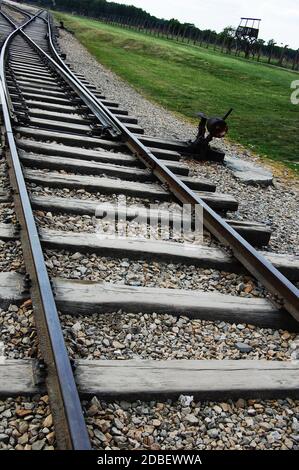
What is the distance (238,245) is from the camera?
383 cm

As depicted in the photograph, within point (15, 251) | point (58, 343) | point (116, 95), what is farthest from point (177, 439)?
point (116, 95)

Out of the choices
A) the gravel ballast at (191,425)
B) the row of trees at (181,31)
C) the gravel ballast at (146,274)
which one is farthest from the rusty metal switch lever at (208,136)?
the row of trees at (181,31)

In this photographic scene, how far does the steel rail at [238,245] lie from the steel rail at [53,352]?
5.17ft

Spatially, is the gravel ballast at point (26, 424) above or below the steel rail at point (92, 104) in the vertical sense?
below

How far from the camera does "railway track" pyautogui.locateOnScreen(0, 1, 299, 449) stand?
92.4 inches

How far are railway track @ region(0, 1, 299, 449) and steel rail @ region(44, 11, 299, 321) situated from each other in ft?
0.03

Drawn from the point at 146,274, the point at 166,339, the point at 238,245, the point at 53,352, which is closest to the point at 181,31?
the point at 238,245

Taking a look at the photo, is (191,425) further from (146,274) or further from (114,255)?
(114,255)

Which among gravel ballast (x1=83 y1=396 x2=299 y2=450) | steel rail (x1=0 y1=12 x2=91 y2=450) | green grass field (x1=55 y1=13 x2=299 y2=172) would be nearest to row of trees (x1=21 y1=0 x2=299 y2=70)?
green grass field (x1=55 y1=13 x2=299 y2=172)

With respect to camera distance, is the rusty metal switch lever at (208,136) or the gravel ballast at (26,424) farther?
the rusty metal switch lever at (208,136)

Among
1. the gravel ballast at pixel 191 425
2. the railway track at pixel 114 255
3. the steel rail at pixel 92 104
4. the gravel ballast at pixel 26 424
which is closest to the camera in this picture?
the gravel ballast at pixel 26 424

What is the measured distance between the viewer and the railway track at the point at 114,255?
2.35m

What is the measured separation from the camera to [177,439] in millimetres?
2182

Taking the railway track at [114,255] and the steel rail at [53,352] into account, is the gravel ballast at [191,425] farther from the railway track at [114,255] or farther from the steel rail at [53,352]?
the steel rail at [53,352]
